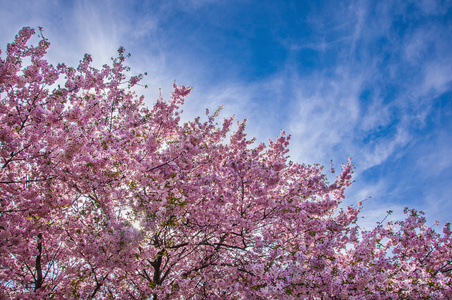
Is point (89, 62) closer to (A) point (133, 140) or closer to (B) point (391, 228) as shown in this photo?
(A) point (133, 140)

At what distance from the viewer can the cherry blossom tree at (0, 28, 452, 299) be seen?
24.0 feet

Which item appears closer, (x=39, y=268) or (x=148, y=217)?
(x=148, y=217)

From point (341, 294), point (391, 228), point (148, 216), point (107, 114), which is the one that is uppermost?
point (107, 114)

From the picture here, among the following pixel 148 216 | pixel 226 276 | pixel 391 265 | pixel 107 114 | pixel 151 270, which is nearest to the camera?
pixel 148 216

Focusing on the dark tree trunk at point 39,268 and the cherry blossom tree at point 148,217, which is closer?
the cherry blossom tree at point 148,217

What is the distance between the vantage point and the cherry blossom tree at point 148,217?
731cm

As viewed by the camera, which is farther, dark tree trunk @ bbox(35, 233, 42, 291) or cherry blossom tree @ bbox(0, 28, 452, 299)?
dark tree trunk @ bbox(35, 233, 42, 291)

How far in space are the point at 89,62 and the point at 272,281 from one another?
10628 mm

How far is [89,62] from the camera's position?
376 inches

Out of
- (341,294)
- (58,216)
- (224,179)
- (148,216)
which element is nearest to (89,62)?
(58,216)

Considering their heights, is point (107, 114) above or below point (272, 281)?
above

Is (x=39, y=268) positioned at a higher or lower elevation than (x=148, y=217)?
lower

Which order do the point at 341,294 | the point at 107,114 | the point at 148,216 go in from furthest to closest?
1. the point at 107,114
2. the point at 148,216
3. the point at 341,294

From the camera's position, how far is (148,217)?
7.46m
